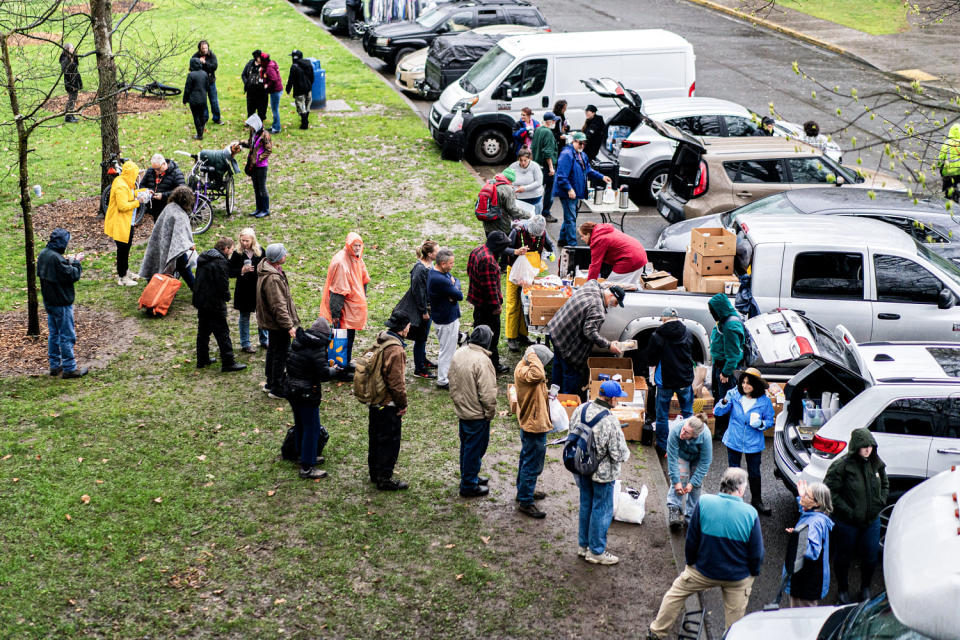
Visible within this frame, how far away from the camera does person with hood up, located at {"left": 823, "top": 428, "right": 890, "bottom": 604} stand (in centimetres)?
749

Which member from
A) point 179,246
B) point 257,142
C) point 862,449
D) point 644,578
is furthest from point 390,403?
point 257,142

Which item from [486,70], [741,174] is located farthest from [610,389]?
[486,70]

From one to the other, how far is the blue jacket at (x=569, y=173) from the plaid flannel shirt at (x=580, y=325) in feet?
16.0

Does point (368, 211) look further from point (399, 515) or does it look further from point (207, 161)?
point (399, 515)

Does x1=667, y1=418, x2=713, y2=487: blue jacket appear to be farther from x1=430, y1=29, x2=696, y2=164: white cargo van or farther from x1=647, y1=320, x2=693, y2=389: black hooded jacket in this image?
x1=430, y1=29, x2=696, y2=164: white cargo van

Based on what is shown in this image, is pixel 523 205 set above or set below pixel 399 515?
above

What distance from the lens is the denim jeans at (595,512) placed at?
7980 mm

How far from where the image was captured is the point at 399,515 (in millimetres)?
8805

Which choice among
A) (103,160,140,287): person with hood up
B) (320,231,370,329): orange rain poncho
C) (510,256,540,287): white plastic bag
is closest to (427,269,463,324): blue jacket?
(320,231,370,329): orange rain poncho

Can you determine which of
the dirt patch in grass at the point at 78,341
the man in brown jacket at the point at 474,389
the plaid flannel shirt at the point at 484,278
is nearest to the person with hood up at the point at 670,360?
the man in brown jacket at the point at 474,389

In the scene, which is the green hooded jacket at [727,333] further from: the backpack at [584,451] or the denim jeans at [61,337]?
the denim jeans at [61,337]

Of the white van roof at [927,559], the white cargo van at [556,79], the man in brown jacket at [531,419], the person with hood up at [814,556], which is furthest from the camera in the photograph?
the white cargo van at [556,79]

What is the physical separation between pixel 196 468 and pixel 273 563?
5.90 feet

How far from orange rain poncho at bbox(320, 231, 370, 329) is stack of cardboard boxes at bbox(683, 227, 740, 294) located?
4.04m
